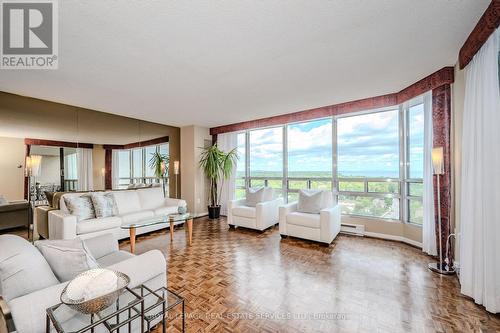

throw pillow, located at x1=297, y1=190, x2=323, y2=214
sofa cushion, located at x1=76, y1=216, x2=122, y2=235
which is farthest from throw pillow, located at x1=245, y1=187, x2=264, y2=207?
sofa cushion, located at x1=76, y1=216, x2=122, y2=235

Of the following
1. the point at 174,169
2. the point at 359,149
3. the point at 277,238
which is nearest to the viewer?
the point at 277,238

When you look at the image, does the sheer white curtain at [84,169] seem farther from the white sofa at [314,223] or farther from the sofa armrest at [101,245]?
the white sofa at [314,223]

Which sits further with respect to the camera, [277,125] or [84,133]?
[277,125]

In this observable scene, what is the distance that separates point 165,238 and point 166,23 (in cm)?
343

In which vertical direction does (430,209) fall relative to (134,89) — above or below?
below

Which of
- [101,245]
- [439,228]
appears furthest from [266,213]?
[101,245]

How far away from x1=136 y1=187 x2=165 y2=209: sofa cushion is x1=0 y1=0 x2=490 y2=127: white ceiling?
1.95m

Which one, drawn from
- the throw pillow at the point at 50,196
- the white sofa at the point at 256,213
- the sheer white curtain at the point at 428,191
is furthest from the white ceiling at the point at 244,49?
the white sofa at the point at 256,213

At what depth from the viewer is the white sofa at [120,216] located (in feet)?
10.4

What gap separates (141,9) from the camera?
5.31 feet

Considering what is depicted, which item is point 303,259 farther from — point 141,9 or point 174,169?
point 174,169

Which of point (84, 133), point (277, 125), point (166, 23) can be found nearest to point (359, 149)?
point (277, 125)

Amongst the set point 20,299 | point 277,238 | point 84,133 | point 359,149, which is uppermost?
point 84,133

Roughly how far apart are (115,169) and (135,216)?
139 cm
